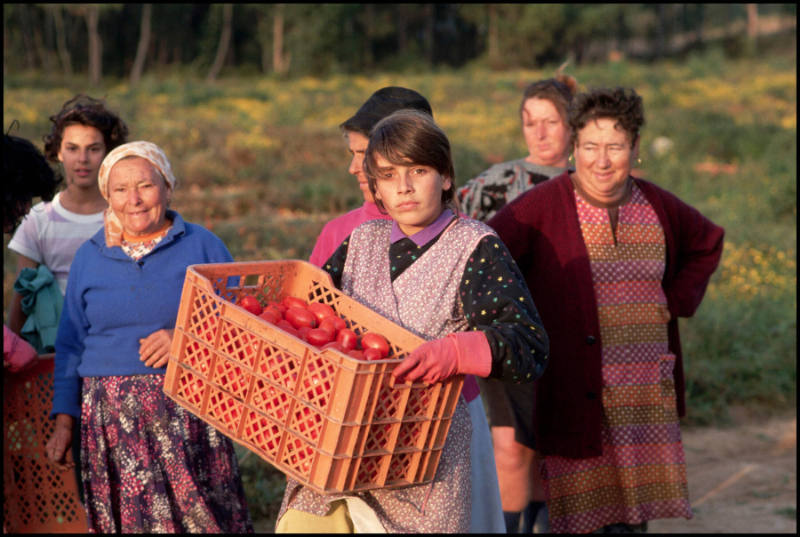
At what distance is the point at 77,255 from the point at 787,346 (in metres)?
Answer: 5.37

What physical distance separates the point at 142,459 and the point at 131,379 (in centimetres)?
26

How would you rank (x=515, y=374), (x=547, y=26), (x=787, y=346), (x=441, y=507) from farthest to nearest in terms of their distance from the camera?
1. (x=547, y=26)
2. (x=787, y=346)
3. (x=441, y=507)
4. (x=515, y=374)

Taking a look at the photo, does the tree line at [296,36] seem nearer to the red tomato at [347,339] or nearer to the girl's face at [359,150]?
the girl's face at [359,150]

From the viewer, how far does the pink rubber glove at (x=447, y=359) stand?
2.09 metres

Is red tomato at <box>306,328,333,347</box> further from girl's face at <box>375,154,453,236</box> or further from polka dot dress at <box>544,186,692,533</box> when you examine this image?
polka dot dress at <box>544,186,692,533</box>

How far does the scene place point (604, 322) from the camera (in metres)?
3.39

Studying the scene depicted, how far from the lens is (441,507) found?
2.40m

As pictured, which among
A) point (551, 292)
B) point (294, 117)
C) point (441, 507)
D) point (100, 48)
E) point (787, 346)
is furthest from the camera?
point (100, 48)

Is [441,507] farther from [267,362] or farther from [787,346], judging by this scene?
[787,346]

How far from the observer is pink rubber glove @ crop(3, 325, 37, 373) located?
9.98ft

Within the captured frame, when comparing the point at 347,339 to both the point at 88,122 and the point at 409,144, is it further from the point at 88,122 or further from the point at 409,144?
the point at 88,122

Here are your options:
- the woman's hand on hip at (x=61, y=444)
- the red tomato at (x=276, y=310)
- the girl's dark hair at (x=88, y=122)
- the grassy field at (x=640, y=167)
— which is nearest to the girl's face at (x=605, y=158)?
the red tomato at (x=276, y=310)

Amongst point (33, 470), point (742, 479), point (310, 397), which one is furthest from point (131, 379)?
point (742, 479)

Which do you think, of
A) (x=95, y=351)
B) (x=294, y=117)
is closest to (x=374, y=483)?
(x=95, y=351)
